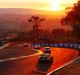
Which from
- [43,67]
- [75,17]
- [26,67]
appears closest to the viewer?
[26,67]

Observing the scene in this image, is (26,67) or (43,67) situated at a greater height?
(26,67)

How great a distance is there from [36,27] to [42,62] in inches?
3406

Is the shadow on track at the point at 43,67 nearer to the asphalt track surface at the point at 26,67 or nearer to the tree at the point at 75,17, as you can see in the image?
the asphalt track surface at the point at 26,67

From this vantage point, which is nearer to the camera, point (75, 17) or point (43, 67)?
point (43, 67)

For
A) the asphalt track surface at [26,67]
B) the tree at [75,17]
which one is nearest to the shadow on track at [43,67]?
the asphalt track surface at [26,67]

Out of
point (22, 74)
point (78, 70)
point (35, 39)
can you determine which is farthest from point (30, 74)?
point (35, 39)

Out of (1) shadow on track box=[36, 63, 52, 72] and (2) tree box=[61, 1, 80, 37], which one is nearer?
(1) shadow on track box=[36, 63, 52, 72]

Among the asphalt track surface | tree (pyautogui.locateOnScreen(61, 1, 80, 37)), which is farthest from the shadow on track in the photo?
tree (pyautogui.locateOnScreen(61, 1, 80, 37))

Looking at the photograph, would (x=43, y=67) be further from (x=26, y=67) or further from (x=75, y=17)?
(x=75, y=17)

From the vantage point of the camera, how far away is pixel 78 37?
323ft

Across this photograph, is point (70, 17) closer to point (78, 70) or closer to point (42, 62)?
point (42, 62)

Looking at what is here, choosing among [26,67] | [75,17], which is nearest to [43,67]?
[26,67]

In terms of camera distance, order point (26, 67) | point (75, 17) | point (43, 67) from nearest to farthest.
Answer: point (26, 67)
point (43, 67)
point (75, 17)

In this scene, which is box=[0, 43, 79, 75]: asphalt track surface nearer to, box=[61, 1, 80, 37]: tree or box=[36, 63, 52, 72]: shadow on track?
box=[36, 63, 52, 72]: shadow on track
